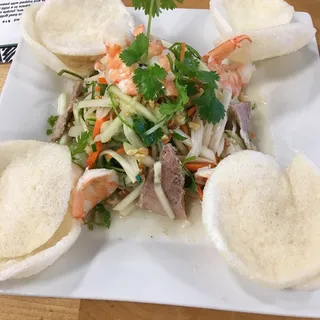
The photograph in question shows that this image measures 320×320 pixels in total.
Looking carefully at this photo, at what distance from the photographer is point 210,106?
1711 millimetres

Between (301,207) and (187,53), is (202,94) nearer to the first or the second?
(187,53)

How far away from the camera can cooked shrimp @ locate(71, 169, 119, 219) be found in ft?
5.21

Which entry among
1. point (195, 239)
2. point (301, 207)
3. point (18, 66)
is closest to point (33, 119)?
point (18, 66)

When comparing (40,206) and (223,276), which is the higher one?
(40,206)

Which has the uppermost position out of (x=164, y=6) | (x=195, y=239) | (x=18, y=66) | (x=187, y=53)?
(x=164, y=6)

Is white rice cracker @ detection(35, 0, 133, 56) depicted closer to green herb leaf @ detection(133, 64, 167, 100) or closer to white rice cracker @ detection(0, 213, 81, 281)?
green herb leaf @ detection(133, 64, 167, 100)

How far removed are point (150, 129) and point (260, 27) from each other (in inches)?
32.8

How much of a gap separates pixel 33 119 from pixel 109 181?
483 mm

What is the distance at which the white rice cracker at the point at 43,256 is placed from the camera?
138cm

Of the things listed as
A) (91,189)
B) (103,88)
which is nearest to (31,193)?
(91,189)

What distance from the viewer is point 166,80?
1671mm

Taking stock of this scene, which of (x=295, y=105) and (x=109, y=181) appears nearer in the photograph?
(x=109, y=181)

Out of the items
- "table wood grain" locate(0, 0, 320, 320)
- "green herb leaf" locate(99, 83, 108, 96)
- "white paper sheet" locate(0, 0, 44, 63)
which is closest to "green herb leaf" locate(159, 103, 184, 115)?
"green herb leaf" locate(99, 83, 108, 96)

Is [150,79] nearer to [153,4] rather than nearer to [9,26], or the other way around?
[153,4]
